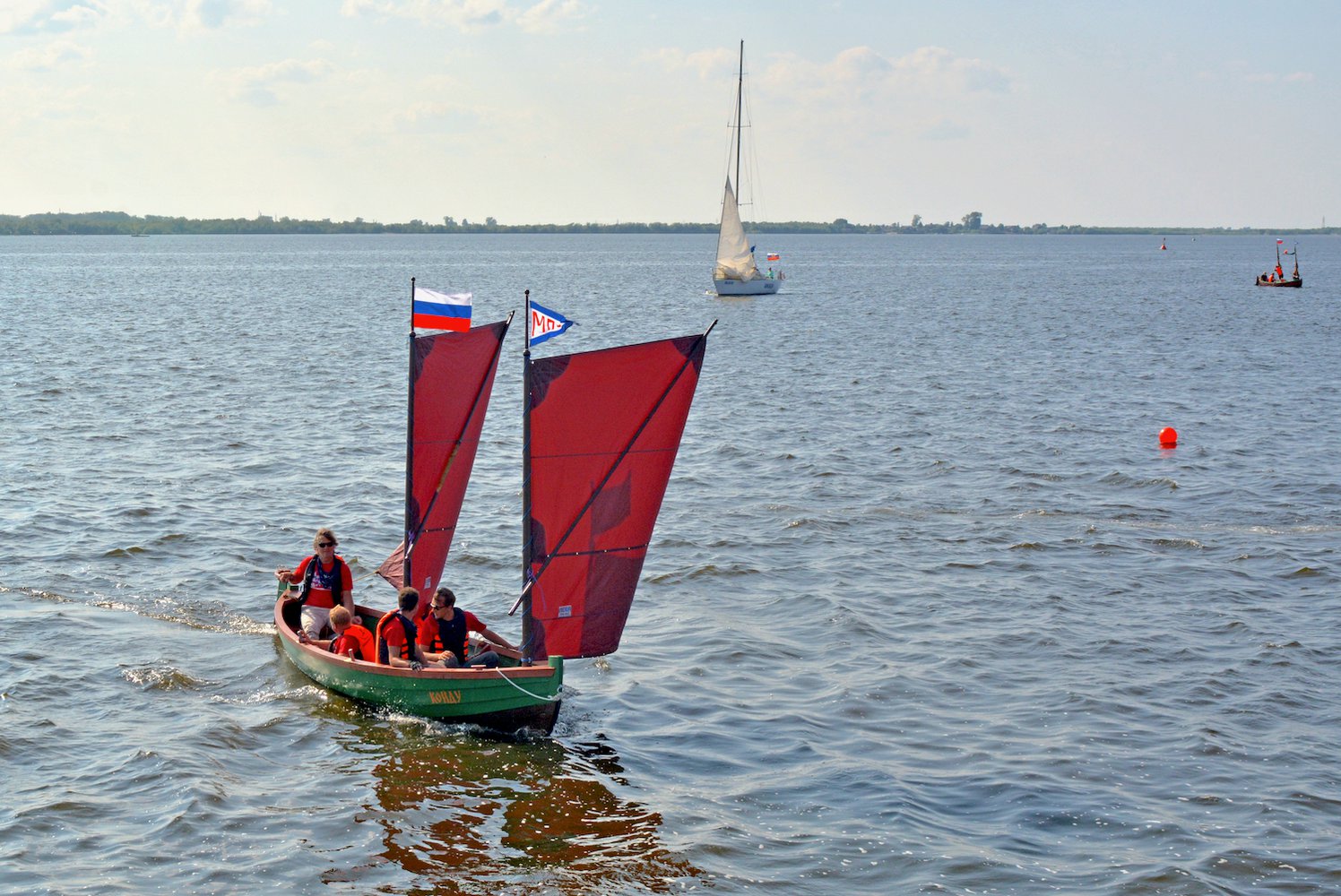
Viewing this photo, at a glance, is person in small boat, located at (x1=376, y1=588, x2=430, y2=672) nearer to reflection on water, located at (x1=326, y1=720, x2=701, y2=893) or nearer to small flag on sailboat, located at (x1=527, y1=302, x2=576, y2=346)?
reflection on water, located at (x1=326, y1=720, x2=701, y2=893)

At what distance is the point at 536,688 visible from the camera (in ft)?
53.8

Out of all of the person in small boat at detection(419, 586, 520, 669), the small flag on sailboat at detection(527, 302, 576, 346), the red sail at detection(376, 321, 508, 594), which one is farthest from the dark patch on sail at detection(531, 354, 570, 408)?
the person in small boat at detection(419, 586, 520, 669)

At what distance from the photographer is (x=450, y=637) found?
17.5 meters

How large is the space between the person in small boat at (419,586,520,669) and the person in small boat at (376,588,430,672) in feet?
0.71

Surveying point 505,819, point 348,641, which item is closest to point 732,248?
point 348,641

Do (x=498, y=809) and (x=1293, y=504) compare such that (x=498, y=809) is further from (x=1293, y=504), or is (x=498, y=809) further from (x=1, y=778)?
(x=1293, y=504)

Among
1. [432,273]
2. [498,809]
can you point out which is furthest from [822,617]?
[432,273]

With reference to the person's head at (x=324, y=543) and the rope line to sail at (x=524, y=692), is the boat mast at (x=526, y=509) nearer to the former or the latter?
the rope line to sail at (x=524, y=692)

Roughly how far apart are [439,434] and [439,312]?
1866 millimetres

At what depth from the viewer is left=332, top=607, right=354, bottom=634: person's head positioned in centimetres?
1889

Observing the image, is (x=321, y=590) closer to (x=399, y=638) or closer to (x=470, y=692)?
(x=399, y=638)

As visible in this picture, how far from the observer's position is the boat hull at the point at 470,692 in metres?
16.4

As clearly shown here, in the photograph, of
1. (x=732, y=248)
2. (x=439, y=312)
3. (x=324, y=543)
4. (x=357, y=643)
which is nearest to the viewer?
(x=357, y=643)

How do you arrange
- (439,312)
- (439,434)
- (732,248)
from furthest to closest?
(732,248)
(439,434)
(439,312)
